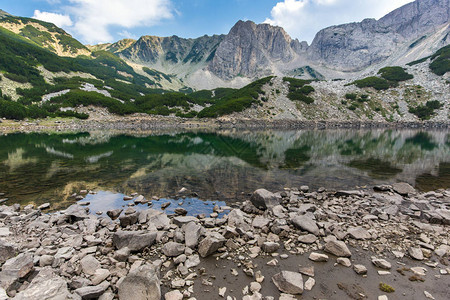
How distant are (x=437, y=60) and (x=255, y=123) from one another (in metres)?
122

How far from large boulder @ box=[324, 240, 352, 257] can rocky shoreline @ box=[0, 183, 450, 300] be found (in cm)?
4

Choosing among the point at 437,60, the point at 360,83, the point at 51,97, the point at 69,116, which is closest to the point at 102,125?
the point at 69,116

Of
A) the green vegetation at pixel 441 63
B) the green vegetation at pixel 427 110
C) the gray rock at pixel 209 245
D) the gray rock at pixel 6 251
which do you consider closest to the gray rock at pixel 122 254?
the gray rock at pixel 209 245

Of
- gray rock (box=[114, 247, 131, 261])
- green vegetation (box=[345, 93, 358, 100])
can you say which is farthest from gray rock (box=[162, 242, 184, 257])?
green vegetation (box=[345, 93, 358, 100])

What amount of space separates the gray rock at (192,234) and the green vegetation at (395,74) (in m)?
160

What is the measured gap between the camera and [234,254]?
28.4 feet

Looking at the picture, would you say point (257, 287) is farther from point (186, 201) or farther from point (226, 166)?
point (226, 166)

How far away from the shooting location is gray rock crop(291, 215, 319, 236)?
10070mm

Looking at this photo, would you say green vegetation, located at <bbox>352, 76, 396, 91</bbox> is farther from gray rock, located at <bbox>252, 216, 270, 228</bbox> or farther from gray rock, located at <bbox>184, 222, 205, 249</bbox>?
gray rock, located at <bbox>184, 222, 205, 249</bbox>

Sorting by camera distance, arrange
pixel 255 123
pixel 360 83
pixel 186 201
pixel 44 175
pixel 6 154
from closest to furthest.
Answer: pixel 186 201 → pixel 44 175 → pixel 6 154 → pixel 255 123 → pixel 360 83

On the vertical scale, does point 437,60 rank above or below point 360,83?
above

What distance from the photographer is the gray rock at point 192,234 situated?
8.96 m

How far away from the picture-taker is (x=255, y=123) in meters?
100

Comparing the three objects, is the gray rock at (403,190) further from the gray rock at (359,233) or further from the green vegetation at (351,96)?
the green vegetation at (351,96)
